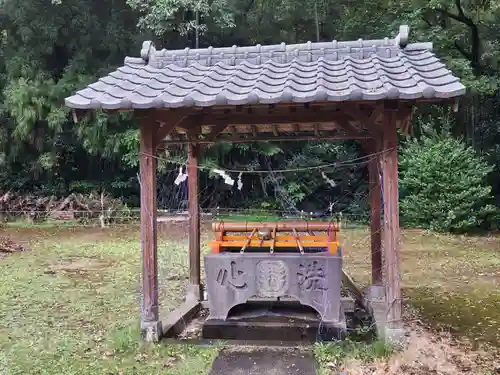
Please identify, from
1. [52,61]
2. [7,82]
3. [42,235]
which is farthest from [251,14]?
[42,235]

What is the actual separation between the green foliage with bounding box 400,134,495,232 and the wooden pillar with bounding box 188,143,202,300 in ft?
24.4

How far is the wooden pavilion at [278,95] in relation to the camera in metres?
3.70

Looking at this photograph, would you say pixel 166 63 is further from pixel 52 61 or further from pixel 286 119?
pixel 52 61

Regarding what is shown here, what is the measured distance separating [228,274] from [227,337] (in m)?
0.61

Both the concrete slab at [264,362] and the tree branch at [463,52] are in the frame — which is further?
the tree branch at [463,52]

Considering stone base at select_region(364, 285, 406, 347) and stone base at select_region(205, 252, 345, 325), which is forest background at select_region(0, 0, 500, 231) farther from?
stone base at select_region(205, 252, 345, 325)

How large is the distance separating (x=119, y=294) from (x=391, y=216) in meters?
3.78

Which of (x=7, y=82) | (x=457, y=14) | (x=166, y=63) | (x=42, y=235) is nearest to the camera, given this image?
(x=166, y=63)

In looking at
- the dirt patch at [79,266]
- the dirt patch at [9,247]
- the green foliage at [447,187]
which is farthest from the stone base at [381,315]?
the dirt patch at [9,247]

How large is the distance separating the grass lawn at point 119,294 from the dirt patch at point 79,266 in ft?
0.05

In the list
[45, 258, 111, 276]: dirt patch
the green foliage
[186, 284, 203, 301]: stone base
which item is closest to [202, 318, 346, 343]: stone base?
[186, 284, 203, 301]: stone base

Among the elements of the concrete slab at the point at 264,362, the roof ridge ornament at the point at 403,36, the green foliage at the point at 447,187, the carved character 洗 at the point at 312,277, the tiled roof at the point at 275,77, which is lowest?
the concrete slab at the point at 264,362

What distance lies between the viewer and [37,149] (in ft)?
50.5

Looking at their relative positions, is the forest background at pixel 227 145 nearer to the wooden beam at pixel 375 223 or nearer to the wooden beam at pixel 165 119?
the wooden beam at pixel 375 223
